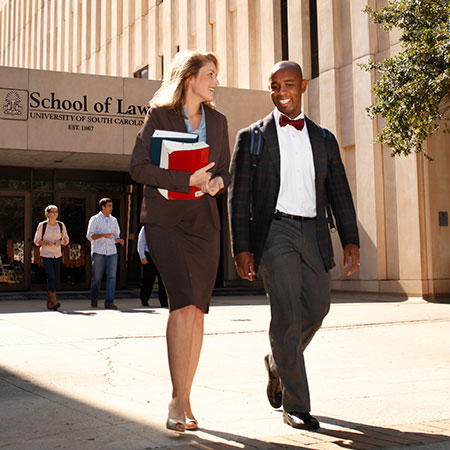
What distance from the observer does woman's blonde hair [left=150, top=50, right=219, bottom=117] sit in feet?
12.8

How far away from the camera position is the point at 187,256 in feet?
12.4

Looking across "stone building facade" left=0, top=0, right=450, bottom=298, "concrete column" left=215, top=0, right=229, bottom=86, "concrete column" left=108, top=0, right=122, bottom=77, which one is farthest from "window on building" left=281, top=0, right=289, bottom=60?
"concrete column" left=108, top=0, right=122, bottom=77

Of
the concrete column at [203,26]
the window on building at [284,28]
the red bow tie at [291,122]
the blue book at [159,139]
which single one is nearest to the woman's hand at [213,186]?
the blue book at [159,139]

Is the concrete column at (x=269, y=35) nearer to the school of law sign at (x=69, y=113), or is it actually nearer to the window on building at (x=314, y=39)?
the window on building at (x=314, y=39)

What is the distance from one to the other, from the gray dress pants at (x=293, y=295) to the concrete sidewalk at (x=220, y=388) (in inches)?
10.2

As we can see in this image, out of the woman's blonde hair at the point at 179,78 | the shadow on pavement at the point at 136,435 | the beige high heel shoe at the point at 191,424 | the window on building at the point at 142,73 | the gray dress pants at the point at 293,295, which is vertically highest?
the window on building at the point at 142,73

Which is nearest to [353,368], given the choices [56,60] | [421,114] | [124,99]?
[421,114]

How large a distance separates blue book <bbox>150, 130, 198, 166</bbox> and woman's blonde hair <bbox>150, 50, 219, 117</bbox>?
0.15 m

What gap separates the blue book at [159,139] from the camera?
380 centimetres

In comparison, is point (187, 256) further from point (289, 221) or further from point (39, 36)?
point (39, 36)

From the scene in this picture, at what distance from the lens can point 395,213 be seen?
52.5ft

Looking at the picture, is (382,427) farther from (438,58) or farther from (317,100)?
(317,100)

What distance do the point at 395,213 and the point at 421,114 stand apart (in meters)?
5.28

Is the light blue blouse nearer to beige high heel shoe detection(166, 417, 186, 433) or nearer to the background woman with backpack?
beige high heel shoe detection(166, 417, 186, 433)
